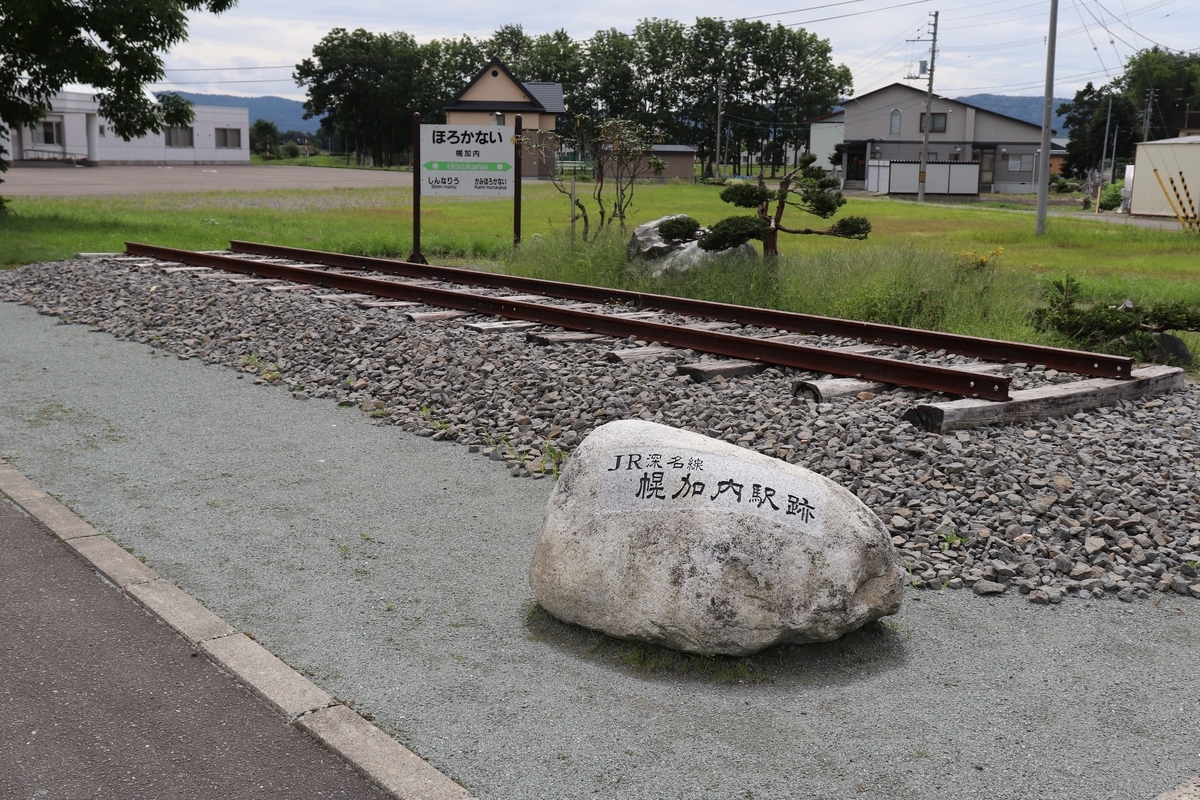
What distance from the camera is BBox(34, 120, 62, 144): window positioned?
7250 centimetres

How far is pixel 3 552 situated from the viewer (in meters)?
5.32

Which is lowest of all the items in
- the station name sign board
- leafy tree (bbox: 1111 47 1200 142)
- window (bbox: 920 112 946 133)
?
the station name sign board

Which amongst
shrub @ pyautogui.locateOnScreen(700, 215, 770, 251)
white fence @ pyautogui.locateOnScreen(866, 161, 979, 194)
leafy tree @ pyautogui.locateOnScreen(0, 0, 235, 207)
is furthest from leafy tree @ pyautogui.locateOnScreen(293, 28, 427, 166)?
shrub @ pyautogui.locateOnScreen(700, 215, 770, 251)

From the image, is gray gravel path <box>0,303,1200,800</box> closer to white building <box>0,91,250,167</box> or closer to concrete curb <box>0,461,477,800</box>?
concrete curb <box>0,461,477,800</box>

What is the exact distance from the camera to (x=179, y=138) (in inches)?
3258

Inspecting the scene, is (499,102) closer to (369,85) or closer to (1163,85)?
(369,85)

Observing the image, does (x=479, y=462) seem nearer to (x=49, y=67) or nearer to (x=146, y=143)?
(x=49, y=67)

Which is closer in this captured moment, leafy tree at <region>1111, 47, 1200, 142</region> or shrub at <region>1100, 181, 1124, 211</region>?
shrub at <region>1100, 181, 1124, 211</region>

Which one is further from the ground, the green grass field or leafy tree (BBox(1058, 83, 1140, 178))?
leafy tree (BBox(1058, 83, 1140, 178))

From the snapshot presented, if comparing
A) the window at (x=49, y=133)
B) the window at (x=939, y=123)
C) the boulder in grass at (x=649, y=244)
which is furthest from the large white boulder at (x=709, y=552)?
the window at (x=49, y=133)

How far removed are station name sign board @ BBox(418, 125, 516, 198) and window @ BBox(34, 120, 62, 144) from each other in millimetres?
64214

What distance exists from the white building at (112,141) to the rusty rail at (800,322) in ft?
185

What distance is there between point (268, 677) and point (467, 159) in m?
15.3

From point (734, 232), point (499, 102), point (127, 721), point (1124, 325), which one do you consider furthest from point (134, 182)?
point (127, 721)
